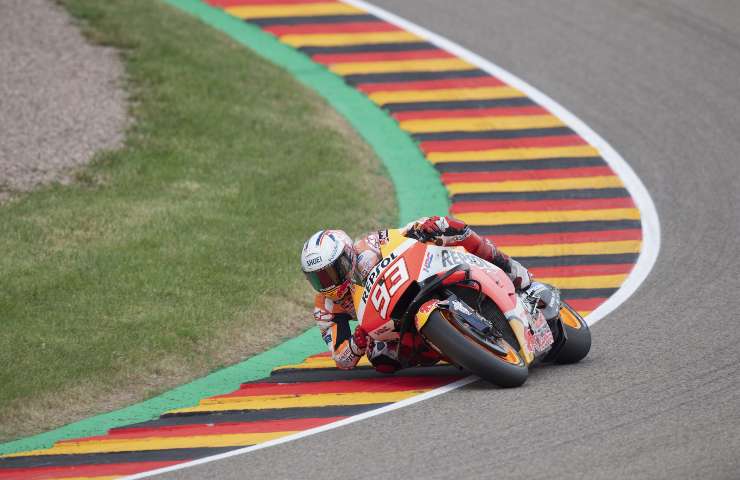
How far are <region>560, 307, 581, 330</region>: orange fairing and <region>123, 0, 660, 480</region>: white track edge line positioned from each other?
1.00 m

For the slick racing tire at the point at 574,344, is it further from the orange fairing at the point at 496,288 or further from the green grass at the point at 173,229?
the green grass at the point at 173,229

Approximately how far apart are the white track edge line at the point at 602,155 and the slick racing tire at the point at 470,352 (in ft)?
7.84

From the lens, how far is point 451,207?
1488cm

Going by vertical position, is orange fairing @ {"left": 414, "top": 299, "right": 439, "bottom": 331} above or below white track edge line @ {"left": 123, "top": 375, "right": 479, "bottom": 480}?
above

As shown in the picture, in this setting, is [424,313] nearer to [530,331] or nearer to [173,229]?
[530,331]

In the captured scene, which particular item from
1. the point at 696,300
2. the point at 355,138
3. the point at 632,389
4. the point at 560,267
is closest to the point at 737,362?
the point at 632,389

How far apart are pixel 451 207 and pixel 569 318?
457 centimetres

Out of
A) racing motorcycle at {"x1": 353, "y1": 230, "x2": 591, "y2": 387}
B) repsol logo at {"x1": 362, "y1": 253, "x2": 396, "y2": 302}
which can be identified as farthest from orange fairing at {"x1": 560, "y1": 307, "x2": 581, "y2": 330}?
repsol logo at {"x1": 362, "y1": 253, "x2": 396, "y2": 302}

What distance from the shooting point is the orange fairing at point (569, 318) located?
1037cm

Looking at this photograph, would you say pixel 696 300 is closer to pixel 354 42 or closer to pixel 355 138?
pixel 355 138

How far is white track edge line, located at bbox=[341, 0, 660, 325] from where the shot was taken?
40.7 ft

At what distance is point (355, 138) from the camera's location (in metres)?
16.9

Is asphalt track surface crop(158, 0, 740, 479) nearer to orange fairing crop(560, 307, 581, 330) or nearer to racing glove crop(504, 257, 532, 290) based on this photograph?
orange fairing crop(560, 307, 581, 330)

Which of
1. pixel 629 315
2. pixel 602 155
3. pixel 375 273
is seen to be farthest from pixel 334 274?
pixel 602 155
